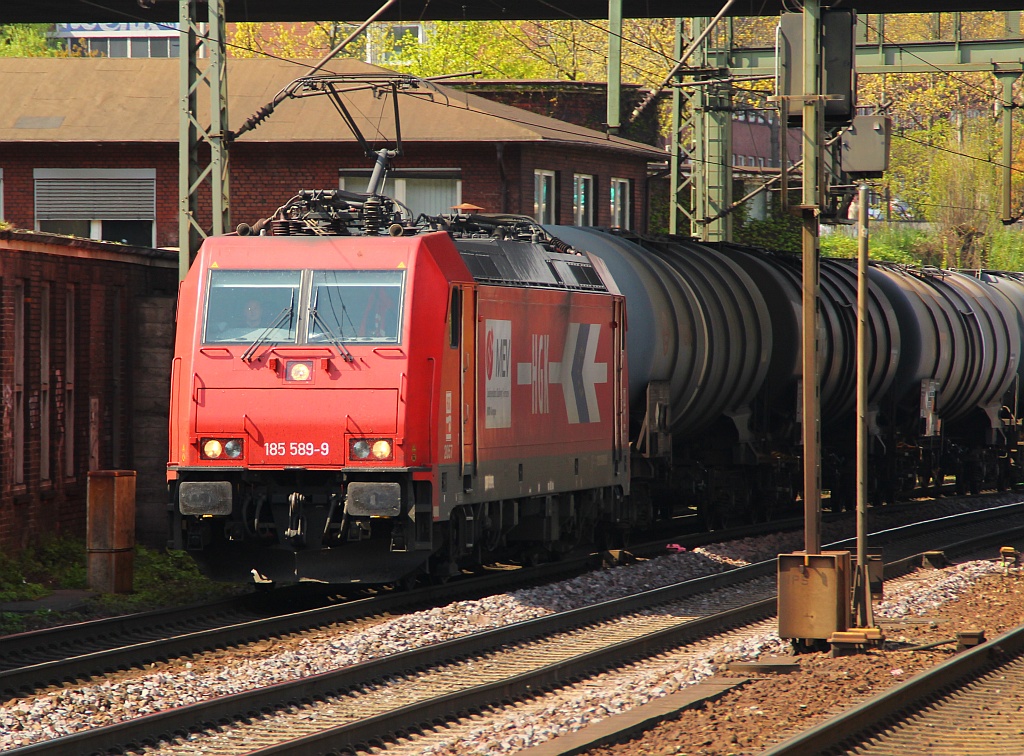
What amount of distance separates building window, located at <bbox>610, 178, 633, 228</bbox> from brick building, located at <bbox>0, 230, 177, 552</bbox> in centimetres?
1798

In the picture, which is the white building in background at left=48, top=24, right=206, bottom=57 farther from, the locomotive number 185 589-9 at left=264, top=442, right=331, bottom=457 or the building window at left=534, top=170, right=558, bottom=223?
the locomotive number 185 589-9 at left=264, top=442, right=331, bottom=457

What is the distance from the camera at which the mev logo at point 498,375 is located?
585 inches

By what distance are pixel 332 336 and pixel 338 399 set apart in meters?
0.57

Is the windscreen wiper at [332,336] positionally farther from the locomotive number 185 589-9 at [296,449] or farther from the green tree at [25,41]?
the green tree at [25,41]

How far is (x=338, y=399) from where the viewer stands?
13742mm

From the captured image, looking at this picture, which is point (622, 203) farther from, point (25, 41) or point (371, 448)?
point (25, 41)

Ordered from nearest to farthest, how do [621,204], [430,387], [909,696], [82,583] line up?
[909,696] → [430,387] → [82,583] → [621,204]

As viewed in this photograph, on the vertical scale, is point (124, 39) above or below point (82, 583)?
above

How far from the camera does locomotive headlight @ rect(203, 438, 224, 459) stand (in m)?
13.8

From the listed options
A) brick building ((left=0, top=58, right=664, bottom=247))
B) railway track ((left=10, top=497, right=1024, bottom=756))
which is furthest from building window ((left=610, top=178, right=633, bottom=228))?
railway track ((left=10, top=497, right=1024, bottom=756))

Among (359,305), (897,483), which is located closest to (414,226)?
(359,305)

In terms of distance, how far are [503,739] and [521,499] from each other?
6.70 metres

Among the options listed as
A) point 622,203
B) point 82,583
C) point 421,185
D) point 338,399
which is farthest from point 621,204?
point 338,399

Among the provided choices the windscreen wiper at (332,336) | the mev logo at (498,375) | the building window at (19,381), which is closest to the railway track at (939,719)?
the mev logo at (498,375)
